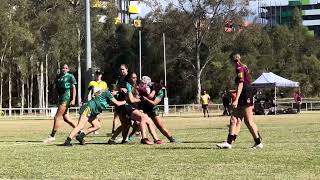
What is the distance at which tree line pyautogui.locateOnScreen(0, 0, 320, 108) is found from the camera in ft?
Result: 204

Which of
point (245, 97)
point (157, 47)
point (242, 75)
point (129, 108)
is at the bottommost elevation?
point (129, 108)

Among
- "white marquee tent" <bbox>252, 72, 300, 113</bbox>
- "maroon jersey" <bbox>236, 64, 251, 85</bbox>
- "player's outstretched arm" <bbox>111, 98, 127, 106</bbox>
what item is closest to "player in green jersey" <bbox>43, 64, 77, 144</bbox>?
"player's outstretched arm" <bbox>111, 98, 127, 106</bbox>

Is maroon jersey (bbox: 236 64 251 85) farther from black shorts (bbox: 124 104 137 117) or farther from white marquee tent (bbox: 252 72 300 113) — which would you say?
white marquee tent (bbox: 252 72 300 113)

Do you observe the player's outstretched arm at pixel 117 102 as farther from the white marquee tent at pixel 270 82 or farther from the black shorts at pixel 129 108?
the white marquee tent at pixel 270 82

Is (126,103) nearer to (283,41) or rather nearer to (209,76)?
(209,76)

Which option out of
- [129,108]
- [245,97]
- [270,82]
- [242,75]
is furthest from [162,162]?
[270,82]

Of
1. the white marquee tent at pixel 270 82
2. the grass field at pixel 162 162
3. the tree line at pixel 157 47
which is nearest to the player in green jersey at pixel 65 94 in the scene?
the grass field at pixel 162 162

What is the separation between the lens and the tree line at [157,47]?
62.3 m

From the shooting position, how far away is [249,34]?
72.2 m

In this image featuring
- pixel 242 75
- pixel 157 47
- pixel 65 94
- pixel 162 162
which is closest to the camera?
pixel 162 162

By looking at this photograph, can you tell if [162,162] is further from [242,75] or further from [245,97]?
[242,75]

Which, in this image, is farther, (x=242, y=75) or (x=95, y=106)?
(x=95, y=106)

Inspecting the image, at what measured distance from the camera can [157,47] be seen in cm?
8050

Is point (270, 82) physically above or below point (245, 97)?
above
